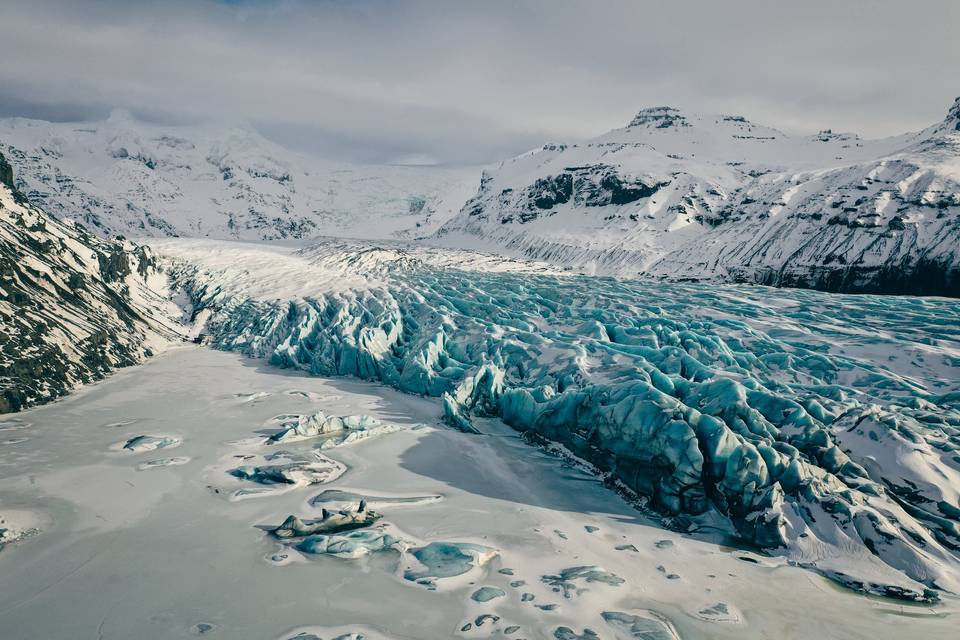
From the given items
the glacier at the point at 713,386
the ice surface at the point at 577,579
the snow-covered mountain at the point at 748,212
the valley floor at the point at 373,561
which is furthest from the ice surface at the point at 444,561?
the snow-covered mountain at the point at 748,212

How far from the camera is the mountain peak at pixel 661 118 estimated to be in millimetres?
108019

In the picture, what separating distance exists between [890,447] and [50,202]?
20880 centimetres

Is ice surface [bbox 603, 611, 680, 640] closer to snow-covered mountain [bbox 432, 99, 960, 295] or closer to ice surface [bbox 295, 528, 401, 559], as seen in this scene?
ice surface [bbox 295, 528, 401, 559]

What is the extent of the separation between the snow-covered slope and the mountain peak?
358 ft

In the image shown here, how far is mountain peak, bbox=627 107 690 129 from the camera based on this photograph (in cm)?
10802

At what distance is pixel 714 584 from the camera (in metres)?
5.05

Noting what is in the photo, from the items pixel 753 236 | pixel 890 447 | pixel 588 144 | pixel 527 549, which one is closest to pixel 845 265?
pixel 753 236

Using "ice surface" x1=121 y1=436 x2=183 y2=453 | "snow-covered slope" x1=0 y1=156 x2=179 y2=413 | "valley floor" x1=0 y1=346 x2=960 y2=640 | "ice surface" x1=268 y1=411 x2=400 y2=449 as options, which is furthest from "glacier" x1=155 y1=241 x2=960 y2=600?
"ice surface" x1=121 y1=436 x2=183 y2=453

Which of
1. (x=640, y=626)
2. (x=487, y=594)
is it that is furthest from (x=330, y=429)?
(x=640, y=626)

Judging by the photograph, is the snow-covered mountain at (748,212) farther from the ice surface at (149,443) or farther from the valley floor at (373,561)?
the ice surface at (149,443)

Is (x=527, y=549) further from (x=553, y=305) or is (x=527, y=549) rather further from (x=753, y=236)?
(x=753, y=236)

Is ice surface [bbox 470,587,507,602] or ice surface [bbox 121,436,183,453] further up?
ice surface [bbox 470,587,507,602]

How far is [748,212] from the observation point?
4344cm

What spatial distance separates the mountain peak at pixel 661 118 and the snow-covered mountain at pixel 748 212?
17.5m
